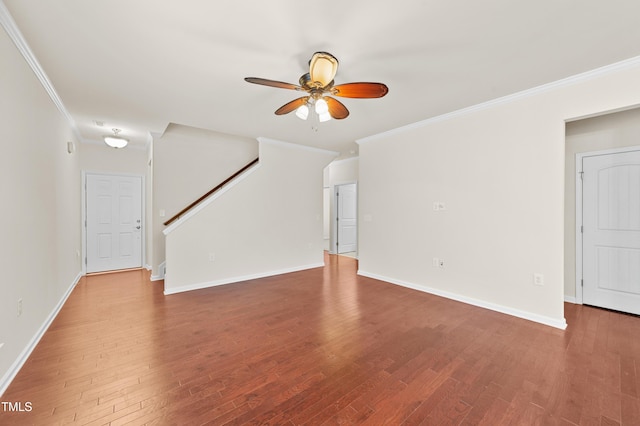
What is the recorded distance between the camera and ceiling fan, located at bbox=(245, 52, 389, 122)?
2061mm

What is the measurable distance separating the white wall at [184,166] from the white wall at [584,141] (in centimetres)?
551

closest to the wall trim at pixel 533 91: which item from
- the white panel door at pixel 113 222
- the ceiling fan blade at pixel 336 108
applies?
the ceiling fan blade at pixel 336 108

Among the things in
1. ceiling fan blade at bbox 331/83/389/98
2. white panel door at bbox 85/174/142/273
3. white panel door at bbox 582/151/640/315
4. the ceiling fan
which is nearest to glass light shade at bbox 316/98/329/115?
the ceiling fan

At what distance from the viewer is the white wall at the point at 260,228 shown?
422 cm

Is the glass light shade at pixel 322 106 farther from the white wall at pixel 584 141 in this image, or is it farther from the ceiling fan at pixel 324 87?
the white wall at pixel 584 141

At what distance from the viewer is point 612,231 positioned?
3.15 meters

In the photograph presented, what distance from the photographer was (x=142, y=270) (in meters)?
5.54

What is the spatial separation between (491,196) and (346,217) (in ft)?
14.9

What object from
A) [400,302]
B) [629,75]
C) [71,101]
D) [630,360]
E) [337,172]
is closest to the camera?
[630,360]

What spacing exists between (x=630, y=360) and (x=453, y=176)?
2.41 metres

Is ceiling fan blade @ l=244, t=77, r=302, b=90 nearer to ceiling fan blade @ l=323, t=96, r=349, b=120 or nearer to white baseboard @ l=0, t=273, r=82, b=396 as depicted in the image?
ceiling fan blade @ l=323, t=96, r=349, b=120

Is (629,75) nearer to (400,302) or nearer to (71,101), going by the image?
(400,302)

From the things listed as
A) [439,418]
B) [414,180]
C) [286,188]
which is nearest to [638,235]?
[414,180]

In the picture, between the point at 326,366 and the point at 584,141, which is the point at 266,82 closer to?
the point at 326,366
